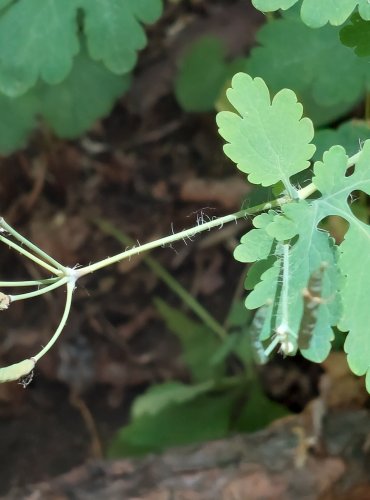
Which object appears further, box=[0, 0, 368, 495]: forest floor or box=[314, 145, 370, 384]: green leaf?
box=[0, 0, 368, 495]: forest floor

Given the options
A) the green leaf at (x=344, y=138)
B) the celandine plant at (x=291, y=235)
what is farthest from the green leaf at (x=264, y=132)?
the green leaf at (x=344, y=138)

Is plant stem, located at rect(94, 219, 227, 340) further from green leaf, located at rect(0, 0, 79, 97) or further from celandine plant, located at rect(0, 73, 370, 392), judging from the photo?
celandine plant, located at rect(0, 73, 370, 392)

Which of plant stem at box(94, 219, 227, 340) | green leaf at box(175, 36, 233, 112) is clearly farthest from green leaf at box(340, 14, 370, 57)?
plant stem at box(94, 219, 227, 340)

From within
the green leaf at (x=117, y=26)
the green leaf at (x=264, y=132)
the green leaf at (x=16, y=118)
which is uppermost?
the green leaf at (x=16, y=118)

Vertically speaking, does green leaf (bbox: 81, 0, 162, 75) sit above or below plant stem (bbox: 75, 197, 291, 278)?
above

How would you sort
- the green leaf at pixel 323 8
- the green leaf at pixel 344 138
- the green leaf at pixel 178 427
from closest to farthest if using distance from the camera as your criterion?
the green leaf at pixel 323 8, the green leaf at pixel 344 138, the green leaf at pixel 178 427

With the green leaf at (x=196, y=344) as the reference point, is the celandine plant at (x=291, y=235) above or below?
below

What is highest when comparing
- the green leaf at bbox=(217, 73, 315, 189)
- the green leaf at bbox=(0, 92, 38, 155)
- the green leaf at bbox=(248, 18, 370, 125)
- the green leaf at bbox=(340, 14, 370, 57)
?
the green leaf at bbox=(0, 92, 38, 155)

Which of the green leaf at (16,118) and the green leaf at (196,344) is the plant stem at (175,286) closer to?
the green leaf at (196,344)
